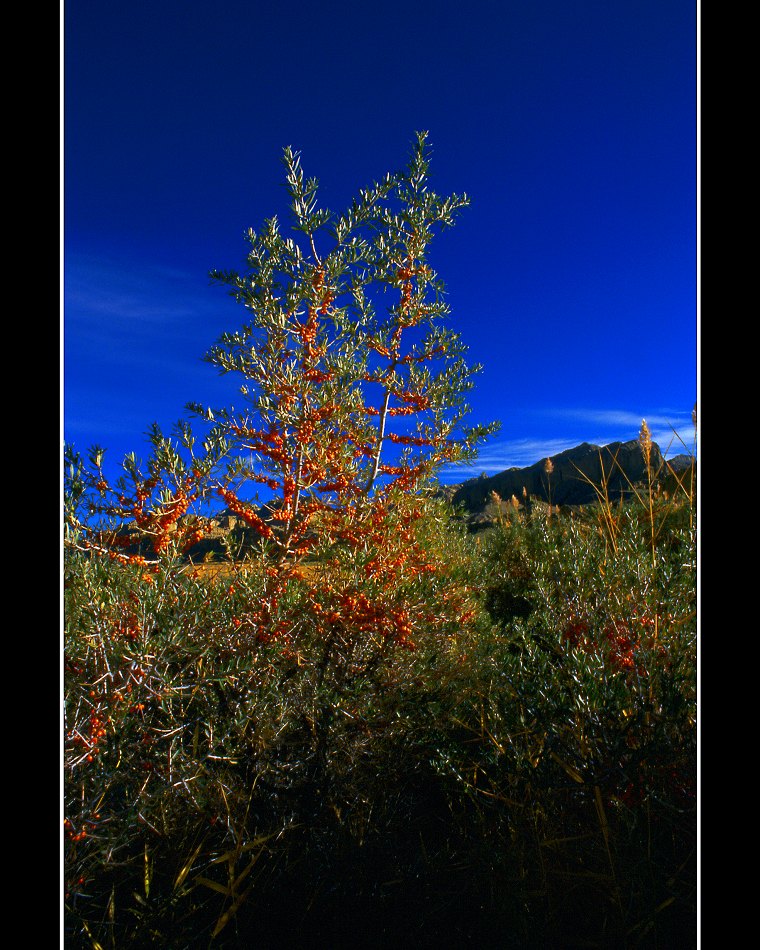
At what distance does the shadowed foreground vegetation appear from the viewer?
6.06 feet

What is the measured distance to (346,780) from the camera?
2.42 metres

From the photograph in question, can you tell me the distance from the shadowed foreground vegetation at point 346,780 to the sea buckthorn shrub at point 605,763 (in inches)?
A: 0.4

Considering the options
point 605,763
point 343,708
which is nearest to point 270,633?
point 343,708

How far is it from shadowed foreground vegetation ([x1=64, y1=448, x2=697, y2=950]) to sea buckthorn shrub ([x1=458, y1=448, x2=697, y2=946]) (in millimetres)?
11

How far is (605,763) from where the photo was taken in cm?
205

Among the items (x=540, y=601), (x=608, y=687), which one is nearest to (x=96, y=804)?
(x=608, y=687)

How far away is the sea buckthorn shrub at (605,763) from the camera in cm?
188

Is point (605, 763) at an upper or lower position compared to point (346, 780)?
upper

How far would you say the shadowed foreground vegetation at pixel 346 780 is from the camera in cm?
185

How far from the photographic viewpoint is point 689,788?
1889 millimetres

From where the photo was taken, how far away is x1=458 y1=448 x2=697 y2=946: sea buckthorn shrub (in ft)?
6.16

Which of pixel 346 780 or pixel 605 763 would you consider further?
pixel 346 780

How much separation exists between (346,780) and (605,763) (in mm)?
1151

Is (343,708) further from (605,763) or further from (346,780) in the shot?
(605,763)
